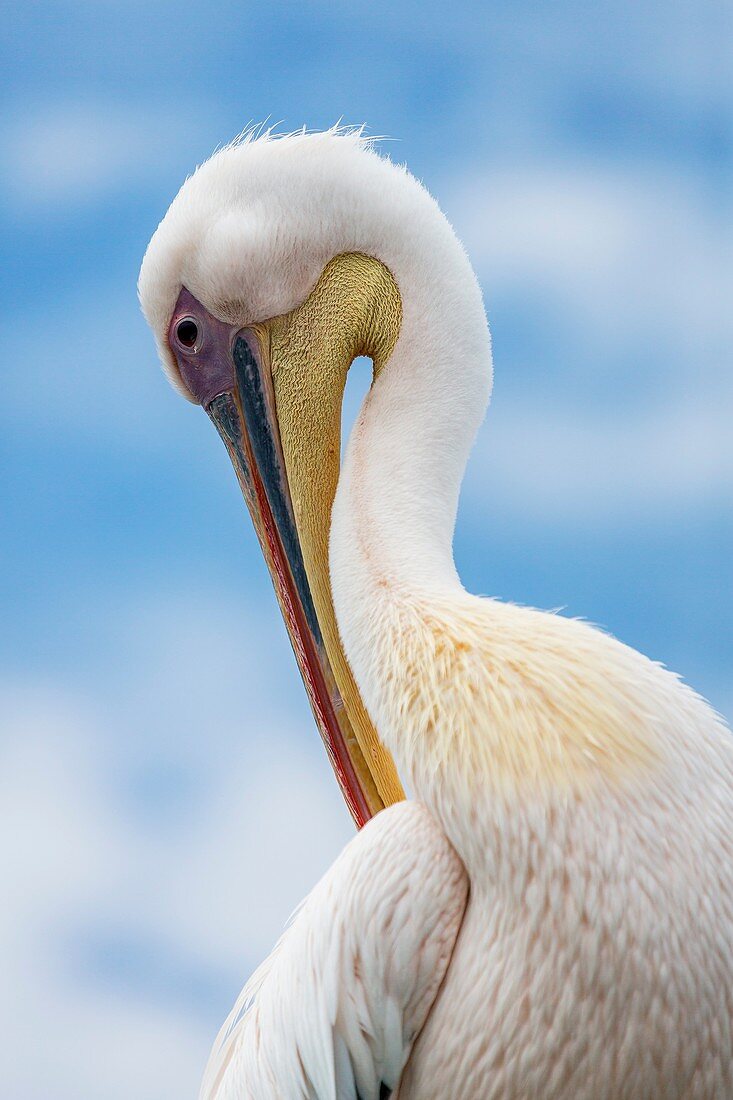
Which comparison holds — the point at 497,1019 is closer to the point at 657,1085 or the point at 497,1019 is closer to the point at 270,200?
the point at 657,1085

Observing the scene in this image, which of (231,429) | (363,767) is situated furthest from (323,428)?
(363,767)

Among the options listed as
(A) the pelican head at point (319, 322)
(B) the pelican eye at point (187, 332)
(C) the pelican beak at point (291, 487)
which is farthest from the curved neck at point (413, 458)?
(B) the pelican eye at point (187, 332)

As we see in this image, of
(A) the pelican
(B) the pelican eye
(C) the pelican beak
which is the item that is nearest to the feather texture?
(A) the pelican

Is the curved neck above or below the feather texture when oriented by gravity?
above

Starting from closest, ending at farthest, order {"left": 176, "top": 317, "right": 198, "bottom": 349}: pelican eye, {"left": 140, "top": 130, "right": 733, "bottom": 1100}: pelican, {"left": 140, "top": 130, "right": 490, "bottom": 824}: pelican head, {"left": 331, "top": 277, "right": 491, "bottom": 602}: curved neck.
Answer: {"left": 140, "top": 130, "right": 733, "bottom": 1100}: pelican → {"left": 331, "top": 277, "right": 491, "bottom": 602}: curved neck → {"left": 140, "top": 130, "right": 490, "bottom": 824}: pelican head → {"left": 176, "top": 317, "right": 198, "bottom": 349}: pelican eye

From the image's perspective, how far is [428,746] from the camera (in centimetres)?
231

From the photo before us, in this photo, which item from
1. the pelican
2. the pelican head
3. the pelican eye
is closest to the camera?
the pelican

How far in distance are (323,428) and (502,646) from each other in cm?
75

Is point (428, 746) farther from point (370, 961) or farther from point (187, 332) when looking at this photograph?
point (187, 332)

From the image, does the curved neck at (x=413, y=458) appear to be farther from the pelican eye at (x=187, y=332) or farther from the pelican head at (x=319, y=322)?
the pelican eye at (x=187, y=332)

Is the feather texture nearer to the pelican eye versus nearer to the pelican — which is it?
the pelican

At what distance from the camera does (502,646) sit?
2369 mm

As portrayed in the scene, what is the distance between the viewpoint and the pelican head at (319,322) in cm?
275

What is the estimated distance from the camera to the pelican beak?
2816 millimetres
